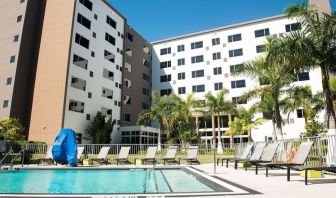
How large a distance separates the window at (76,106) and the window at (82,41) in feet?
24.5

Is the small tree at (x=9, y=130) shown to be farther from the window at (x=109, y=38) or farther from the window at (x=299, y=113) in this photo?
the window at (x=299, y=113)

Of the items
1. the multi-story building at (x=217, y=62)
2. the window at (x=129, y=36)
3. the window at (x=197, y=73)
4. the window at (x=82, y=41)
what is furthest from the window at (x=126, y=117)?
the window at (x=197, y=73)

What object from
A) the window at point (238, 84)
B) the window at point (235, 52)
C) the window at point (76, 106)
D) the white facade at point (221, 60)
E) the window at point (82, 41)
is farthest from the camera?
the window at point (235, 52)

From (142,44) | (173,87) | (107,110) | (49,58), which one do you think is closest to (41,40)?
(49,58)

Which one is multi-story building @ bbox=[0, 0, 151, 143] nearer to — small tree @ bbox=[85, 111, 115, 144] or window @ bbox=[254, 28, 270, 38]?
A: small tree @ bbox=[85, 111, 115, 144]

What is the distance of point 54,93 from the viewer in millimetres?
31391

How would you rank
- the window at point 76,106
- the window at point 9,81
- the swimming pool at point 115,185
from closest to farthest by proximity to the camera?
the swimming pool at point 115,185, the window at point 9,81, the window at point 76,106

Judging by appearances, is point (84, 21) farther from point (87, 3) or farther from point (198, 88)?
point (198, 88)

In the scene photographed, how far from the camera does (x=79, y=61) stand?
3431cm

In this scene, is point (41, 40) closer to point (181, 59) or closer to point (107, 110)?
point (107, 110)

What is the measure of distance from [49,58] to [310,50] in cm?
2842

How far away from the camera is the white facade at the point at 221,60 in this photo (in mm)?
40500

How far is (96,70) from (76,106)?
6.48 meters

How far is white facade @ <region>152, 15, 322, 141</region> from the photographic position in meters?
40.5
